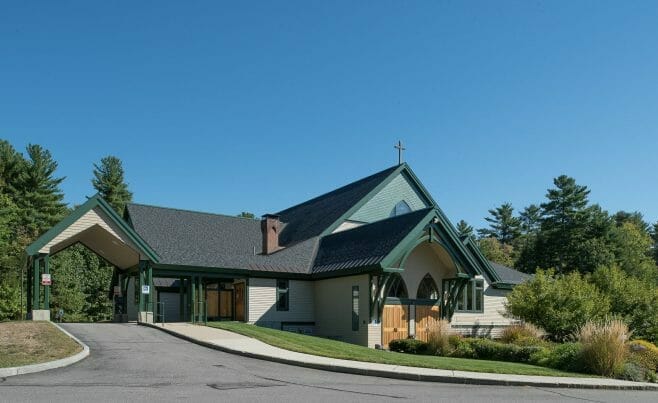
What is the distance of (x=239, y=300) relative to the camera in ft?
103

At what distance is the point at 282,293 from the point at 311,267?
6.59 ft

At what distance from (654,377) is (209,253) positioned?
67.7ft

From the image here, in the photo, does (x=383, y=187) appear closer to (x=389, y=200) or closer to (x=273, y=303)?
(x=389, y=200)

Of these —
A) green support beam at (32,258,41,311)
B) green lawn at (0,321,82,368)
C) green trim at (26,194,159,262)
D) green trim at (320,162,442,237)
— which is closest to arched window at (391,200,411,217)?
green trim at (320,162,442,237)

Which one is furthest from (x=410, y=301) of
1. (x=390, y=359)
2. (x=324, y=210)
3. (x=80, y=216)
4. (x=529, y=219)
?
(x=529, y=219)

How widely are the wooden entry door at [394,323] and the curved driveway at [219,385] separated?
37.6 ft

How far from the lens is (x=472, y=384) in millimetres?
14289

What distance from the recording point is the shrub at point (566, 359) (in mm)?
17594

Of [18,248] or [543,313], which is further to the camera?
[18,248]

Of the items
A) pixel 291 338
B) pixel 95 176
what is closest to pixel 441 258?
pixel 291 338

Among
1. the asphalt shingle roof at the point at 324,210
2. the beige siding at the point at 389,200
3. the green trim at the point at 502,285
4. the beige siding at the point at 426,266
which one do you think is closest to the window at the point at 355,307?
the beige siding at the point at 426,266

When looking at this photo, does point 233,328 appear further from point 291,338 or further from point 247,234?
point 247,234

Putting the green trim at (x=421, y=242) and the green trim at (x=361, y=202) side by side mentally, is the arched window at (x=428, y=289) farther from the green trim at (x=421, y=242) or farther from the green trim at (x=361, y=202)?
the green trim at (x=361, y=202)

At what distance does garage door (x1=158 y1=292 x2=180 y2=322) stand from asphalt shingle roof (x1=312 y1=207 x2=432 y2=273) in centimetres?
799
